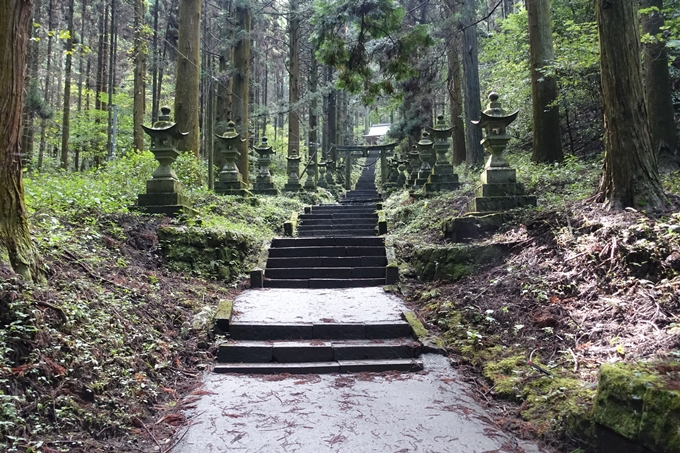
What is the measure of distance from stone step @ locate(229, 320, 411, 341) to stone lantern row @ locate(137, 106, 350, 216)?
3.47 metres

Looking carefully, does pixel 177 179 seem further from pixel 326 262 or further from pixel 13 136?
pixel 13 136

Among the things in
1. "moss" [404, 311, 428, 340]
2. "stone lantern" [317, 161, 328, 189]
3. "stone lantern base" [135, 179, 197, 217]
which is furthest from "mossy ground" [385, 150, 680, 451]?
"stone lantern" [317, 161, 328, 189]

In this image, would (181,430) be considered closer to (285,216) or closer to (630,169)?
(630,169)

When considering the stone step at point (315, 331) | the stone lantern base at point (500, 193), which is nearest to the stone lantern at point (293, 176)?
the stone lantern base at point (500, 193)

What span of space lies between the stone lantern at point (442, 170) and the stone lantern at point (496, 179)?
13.0 ft

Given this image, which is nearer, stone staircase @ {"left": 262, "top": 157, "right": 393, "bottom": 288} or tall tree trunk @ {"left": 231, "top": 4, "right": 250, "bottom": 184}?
stone staircase @ {"left": 262, "top": 157, "right": 393, "bottom": 288}

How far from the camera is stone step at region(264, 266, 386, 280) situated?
788 cm

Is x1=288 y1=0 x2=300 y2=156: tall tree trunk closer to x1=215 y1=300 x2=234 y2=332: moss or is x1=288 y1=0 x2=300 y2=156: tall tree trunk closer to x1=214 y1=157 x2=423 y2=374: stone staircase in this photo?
x1=214 y1=157 x2=423 y2=374: stone staircase

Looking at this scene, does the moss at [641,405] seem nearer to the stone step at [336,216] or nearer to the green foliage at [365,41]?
the green foliage at [365,41]

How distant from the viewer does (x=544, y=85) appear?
9914 millimetres

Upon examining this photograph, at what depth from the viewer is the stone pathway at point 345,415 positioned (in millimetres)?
3025

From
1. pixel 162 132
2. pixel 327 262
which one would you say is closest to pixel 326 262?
pixel 327 262

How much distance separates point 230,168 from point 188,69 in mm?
3005

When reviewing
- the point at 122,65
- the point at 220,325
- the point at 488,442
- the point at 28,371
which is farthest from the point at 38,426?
the point at 122,65
